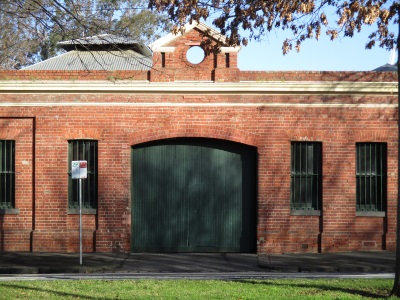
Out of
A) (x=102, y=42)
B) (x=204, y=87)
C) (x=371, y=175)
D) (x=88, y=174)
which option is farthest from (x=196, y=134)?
(x=102, y=42)

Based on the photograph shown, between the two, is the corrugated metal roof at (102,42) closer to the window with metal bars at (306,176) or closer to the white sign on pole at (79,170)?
the white sign on pole at (79,170)

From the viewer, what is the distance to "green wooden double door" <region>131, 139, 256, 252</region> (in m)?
22.4

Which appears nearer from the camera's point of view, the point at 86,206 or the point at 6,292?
the point at 6,292

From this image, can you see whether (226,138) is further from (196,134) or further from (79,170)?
(79,170)

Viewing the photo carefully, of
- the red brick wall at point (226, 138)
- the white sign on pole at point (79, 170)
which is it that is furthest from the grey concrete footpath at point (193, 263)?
the white sign on pole at point (79, 170)

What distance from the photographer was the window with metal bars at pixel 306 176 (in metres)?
22.3

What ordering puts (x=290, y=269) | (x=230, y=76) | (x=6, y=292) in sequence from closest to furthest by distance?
(x=6, y=292) → (x=290, y=269) → (x=230, y=76)

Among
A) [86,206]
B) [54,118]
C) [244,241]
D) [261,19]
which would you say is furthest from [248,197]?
[261,19]

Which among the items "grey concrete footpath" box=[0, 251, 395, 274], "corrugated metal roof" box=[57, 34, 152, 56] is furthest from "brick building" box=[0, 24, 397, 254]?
"corrugated metal roof" box=[57, 34, 152, 56]

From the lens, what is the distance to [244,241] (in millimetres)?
22406

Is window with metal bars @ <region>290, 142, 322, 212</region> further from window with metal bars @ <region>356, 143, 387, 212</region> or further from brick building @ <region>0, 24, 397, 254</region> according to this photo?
window with metal bars @ <region>356, 143, 387, 212</region>

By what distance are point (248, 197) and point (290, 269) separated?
4.07m

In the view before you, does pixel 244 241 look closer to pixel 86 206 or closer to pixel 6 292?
pixel 86 206

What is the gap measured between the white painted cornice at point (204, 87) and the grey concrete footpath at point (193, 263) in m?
4.72
